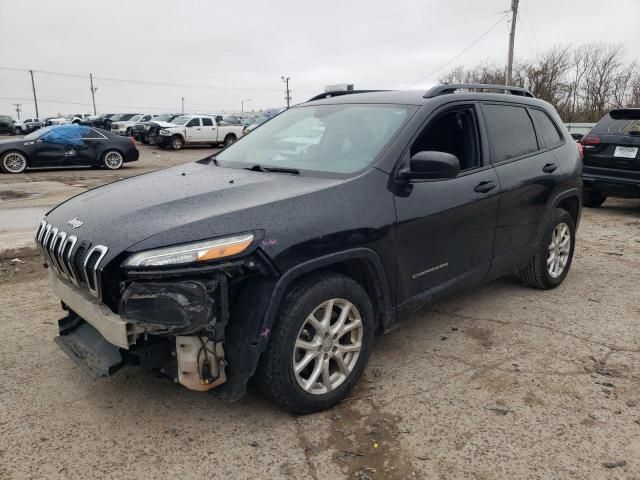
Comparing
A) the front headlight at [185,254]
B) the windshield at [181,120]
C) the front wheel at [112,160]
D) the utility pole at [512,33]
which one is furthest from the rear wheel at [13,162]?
the utility pole at [512,33]

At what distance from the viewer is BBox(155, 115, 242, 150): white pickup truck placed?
2656 centimetres

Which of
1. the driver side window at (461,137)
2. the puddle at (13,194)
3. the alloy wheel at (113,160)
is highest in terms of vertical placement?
the driver side window at (461,137)

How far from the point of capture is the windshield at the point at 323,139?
11.1 feet

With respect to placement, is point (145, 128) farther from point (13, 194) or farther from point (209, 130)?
point (13, 194)

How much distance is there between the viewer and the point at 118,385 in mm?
3260

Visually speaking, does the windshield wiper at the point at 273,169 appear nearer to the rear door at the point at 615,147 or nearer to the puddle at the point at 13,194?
the rear door at the point at 615,147

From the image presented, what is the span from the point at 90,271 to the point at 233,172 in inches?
48.6

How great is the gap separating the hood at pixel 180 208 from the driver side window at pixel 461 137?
1.20 meters

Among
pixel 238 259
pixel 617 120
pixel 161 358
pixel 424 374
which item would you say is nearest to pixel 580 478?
pixel 424 374

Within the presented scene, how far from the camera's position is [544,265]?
484 cm

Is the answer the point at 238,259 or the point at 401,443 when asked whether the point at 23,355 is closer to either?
the point at 238,259

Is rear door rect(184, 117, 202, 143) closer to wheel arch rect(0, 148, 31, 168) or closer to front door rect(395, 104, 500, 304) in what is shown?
wheel arch rect(0, 148, 31, 168)

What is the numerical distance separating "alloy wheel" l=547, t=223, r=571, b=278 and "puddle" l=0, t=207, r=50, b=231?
645 centimetres

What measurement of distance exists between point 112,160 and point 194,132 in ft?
34.7
